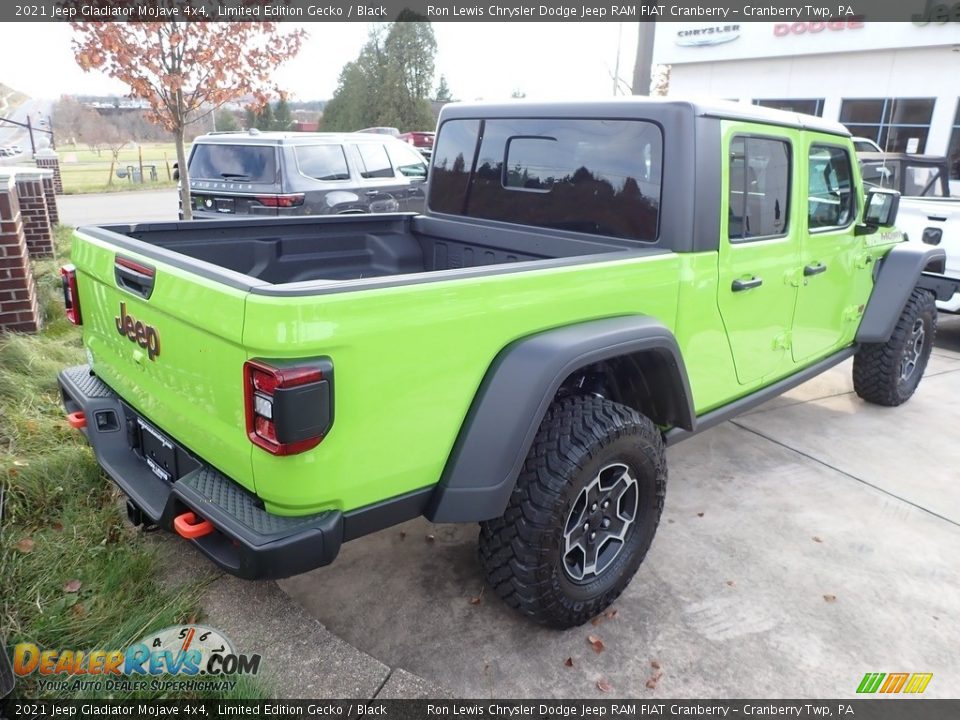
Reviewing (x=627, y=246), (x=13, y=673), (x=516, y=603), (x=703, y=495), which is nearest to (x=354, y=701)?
(x=516, y=603)

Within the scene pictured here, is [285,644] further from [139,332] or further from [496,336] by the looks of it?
[496,336]

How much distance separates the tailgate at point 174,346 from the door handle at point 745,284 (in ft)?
7.18

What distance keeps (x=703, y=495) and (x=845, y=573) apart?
0.84 metres

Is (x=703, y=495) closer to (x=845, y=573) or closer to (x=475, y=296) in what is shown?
(x=845, y=573)

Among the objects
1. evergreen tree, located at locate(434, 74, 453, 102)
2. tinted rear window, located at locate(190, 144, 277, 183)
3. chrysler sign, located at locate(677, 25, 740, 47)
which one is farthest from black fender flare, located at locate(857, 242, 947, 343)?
evergreen tree, located at locate(434, 74, 453, 102)

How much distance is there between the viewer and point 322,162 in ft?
27.9

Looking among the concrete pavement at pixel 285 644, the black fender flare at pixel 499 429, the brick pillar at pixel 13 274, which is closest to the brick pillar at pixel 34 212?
the brick pillar at pixel 13 274

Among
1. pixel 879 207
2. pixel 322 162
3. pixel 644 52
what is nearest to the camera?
pixel 879 207

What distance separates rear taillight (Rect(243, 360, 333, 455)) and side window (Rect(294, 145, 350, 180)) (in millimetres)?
6784

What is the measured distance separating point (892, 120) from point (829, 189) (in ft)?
60.6

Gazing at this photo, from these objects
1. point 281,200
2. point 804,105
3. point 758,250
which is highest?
point 804,105

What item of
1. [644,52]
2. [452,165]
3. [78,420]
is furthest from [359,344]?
[644,52]

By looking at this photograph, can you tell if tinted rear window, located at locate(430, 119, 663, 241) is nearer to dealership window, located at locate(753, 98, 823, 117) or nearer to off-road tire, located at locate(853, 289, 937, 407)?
off-road tire, located at locate(853, 289, 937, 407)

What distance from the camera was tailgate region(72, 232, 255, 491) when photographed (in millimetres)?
2051
